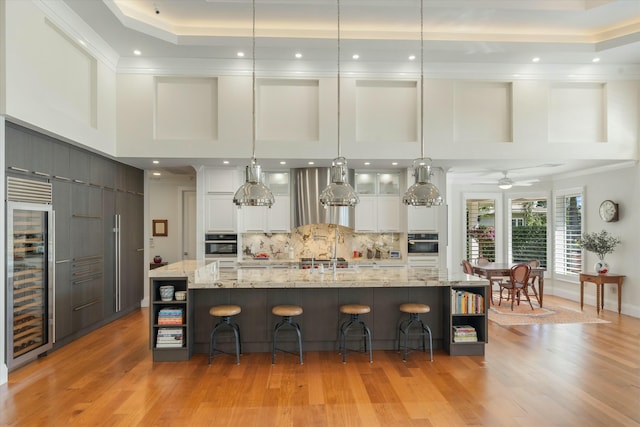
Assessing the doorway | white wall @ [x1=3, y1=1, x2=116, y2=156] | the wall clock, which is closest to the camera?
white wall @ [x1=3, y1=1, x2=116, y2=156]

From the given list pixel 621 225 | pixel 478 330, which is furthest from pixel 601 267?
pixel 478 330

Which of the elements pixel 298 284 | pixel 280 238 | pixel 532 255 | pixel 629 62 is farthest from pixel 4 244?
pixel 532 255

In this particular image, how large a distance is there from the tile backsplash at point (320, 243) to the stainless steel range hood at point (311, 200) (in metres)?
0.51

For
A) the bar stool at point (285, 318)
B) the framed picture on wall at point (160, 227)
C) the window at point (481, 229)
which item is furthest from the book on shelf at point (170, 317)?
the window at point (481, 229)

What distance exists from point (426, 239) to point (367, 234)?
1166 millimetres

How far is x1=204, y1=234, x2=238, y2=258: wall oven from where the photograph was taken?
261 inches

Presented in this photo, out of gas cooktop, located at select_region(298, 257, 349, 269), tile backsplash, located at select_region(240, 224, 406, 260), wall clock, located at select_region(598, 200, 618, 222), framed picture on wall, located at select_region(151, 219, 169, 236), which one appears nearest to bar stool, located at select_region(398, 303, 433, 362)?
gas cooktop, located at select_region(298, 257, 349, 269)

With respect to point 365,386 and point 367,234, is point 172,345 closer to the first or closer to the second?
point 365,386

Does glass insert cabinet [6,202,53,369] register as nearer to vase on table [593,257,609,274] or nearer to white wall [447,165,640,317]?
white wall [447,165,640,317]

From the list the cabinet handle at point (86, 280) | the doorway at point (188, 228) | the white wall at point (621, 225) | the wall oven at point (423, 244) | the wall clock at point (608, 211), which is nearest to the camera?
the cabinet handle at point (86, 280)

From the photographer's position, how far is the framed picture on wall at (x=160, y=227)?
8.06 m

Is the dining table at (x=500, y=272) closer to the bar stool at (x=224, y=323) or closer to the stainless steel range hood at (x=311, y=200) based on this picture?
the stainless steel range hood at (x=311, y=200)

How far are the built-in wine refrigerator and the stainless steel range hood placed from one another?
147 inches

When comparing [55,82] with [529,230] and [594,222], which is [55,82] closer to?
[594,222]
